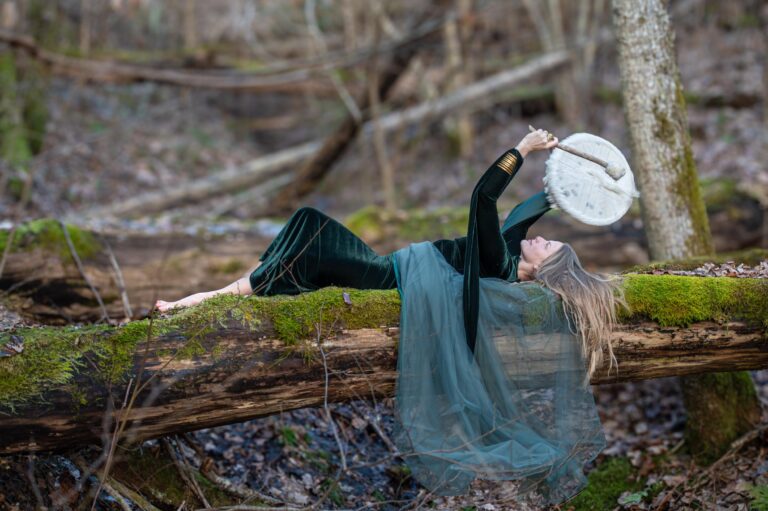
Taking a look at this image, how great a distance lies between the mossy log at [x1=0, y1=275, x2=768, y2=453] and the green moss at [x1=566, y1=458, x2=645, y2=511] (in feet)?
4.04

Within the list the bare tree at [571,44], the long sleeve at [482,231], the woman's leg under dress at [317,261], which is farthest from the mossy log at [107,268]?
the bare tree at [571,44]

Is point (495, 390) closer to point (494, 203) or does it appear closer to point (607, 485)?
point (494, 203)

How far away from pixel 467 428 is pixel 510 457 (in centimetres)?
33

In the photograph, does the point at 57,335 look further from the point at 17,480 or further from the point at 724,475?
the point at 724,475

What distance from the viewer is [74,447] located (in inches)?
158

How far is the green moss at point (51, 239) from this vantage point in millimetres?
6793

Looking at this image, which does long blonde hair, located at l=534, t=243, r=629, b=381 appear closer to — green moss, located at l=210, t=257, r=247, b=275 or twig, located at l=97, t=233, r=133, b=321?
twig, located at l=97, t=233, r=133, b=321

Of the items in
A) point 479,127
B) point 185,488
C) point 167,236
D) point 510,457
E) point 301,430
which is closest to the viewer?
→ point 510,457

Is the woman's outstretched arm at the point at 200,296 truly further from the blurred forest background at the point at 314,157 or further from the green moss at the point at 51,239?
the green moss at the point at 51,239

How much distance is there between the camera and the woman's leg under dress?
507 centimetres

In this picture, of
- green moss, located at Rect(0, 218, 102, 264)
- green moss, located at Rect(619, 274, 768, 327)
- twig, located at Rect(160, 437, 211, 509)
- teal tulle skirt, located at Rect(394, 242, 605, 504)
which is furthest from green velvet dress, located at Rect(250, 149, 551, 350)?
green moss, located at Rect(0, 218, 102, 264)

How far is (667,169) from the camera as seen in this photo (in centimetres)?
605

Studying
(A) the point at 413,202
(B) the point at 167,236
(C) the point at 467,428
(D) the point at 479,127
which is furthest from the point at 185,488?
(D) the point at 479,127

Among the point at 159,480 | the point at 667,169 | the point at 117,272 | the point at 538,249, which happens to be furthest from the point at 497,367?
the point at 117,272
